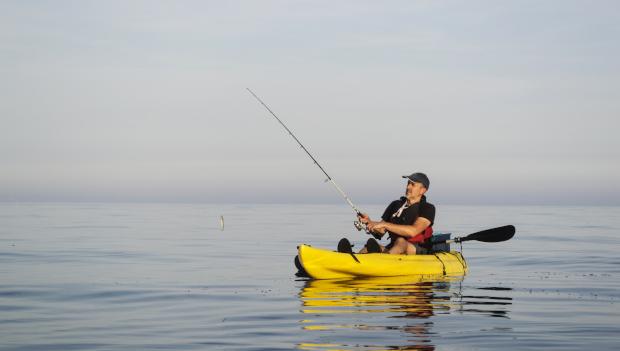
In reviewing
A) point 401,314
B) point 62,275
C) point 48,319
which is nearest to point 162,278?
point 62,275

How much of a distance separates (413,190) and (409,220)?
0.56 meters

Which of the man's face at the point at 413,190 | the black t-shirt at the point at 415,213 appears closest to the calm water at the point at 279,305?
the black t-shirt at the point at 415,213

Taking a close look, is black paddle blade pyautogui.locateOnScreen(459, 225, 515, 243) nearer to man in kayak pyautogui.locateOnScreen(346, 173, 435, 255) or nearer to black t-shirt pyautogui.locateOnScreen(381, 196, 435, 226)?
man in kayak pyautogui.locateOnScreen(346, 173, 435, 255)

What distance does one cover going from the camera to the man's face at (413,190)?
52.0 feet

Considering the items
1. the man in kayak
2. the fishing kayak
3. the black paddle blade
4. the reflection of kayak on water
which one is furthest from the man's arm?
the black paddle blade

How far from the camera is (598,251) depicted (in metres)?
26.0

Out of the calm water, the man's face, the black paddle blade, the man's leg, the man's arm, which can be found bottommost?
the calm water

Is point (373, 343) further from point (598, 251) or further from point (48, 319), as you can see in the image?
point (598, 251)

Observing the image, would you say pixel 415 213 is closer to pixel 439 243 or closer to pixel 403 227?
pixel 403 227

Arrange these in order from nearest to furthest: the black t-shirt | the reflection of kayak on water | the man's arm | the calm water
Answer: the calm water, the reflection of kayak on water, the man's arm, the black t-shirt

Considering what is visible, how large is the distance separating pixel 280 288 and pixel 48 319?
4838 mm

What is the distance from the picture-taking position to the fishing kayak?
1515 cm

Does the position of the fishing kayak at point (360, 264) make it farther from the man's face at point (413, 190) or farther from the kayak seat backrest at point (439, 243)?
the man's face at point (413, 190)

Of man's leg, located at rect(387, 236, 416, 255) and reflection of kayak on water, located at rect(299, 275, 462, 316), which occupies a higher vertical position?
man's leg, located at rect(387, 236, 416, 255)
